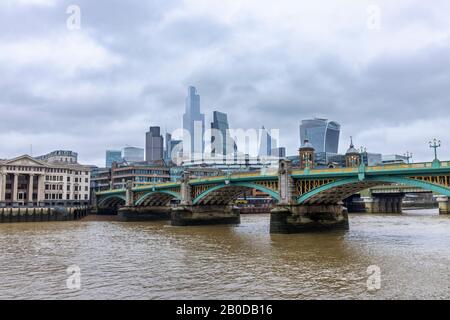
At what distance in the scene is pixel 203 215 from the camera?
70.9 meters

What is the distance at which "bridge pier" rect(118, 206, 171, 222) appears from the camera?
9075cm

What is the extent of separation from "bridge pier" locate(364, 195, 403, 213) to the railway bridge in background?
64876 mm

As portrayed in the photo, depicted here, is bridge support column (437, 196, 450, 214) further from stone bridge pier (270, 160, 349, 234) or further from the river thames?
the river thames

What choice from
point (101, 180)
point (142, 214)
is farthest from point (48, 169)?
point (142, 214)

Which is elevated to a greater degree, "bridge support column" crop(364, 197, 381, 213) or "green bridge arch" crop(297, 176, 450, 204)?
"green bridge arch" crop(297, 176, 450, 204)

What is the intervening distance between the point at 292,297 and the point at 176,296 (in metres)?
5.25

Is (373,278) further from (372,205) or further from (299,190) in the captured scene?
(372,205)

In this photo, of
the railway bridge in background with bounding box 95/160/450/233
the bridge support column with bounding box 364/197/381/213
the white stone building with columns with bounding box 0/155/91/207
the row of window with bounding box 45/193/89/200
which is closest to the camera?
the railway bridge in background with bounding box 95/160/450/233

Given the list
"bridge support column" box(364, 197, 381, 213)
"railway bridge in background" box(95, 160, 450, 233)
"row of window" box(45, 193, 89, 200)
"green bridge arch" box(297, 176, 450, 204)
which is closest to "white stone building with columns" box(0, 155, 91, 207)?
"row of window" box(45, 193, 89, 200)

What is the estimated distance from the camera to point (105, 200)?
11488cm

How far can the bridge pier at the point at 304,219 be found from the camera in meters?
48.9

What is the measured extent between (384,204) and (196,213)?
2960 inches

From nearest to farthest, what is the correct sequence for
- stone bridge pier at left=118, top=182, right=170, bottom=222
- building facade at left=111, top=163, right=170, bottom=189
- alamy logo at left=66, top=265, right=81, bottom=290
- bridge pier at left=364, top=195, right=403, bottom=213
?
alamy logo at left=66, top=265, right=81, bottom=290 → stone bridge pier at left=118, top=182, right=170, bottom=222 → bridge pier at left=364, top=195, right=403, bottom=213 → building facade at left=111, top=163, right=170, bottom=189
